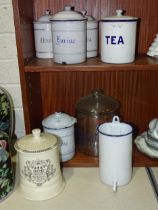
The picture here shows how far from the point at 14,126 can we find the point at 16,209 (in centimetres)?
41

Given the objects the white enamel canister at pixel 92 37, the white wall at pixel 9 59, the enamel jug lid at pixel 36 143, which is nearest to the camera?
the enamel jug lid at pixel 36 143

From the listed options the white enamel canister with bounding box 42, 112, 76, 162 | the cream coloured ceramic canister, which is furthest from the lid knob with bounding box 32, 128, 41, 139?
the white enamel canister with bounding box 42, 112, 76, 162

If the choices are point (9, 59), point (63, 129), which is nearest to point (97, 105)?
point (63, 129)

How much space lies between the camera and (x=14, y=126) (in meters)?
1.10

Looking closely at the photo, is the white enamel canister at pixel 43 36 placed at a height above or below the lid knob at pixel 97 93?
above

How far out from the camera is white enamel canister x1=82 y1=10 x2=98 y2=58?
0.86 metres

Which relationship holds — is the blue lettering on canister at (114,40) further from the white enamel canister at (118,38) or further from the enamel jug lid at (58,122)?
the enamel jug lid at (58,122)

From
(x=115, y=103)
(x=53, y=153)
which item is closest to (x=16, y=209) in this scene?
(x=53, y=153)

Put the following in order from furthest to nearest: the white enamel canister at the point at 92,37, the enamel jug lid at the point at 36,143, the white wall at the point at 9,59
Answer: the white wall at the point at 9,59
the white enamel canister at the point at 92,37
the enamel jug lid at the point at 36,143

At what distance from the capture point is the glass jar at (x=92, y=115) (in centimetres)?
95

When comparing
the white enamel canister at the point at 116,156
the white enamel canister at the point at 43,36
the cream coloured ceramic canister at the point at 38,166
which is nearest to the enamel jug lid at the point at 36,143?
the cream coloured ceramic canister at the point at 38,166

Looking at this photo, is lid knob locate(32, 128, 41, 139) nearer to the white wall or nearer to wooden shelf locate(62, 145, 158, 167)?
wooden shelf locate(62, 145, 158, 167)

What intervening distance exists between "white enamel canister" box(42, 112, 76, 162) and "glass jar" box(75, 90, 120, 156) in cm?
7

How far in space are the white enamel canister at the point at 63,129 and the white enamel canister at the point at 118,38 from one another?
0.78ft
